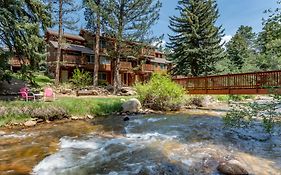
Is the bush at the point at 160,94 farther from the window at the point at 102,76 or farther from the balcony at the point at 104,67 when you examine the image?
the window at the point at 102,76

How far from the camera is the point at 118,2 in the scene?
25578 millimetres

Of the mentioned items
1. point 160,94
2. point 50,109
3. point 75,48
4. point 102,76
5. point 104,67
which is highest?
point 75,48

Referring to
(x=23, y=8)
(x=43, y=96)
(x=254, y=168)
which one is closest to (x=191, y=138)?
(x=254, y=168)

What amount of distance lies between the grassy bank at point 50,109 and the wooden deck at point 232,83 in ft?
22.8

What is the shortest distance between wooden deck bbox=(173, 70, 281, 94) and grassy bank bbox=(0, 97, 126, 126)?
6960 millimetres

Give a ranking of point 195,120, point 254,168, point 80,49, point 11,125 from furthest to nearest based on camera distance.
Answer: point 80,49, point 195,120, point 11,125, point 254,168

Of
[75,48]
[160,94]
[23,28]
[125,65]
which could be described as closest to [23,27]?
[23,28]

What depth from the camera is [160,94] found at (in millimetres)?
17984

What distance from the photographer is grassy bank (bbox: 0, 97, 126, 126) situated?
41.7 ft

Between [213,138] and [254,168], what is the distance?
136 inches

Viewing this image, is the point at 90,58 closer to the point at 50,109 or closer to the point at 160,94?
the point at 160,94

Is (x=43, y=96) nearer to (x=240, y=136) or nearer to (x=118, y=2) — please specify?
(x=240, y=136)

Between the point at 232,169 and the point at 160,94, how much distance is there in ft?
39.5

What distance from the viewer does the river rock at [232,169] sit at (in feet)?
19.7
